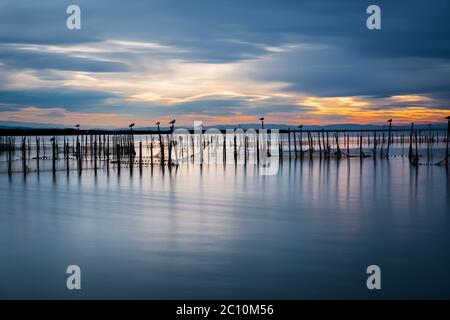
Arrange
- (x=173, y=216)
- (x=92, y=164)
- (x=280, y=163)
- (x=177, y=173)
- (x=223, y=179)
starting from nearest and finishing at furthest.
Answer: (x=173, y=216) → (x=223, y=179) → (x=177, y=173) → (x=92, y=164) → (x=280, y=163)

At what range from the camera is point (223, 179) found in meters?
21.6

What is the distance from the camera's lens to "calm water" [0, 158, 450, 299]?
23.7 ft

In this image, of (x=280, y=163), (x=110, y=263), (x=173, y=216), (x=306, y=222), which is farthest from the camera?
(x=280, y=163)

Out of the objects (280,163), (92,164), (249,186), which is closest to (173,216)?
(249,186)

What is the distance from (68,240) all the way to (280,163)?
20.3m

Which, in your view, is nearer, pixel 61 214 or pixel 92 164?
pixel 61 214

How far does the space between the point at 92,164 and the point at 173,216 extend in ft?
49.4

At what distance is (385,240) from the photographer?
1005 centimetres

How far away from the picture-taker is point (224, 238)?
33.6 feet

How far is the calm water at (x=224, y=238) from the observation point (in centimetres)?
722

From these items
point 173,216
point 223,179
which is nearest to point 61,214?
point 173,216
